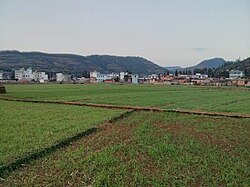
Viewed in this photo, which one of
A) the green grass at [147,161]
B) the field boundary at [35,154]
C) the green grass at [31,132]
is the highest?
the green grass at [31,132]

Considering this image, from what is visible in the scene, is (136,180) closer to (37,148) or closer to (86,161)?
(86,161)

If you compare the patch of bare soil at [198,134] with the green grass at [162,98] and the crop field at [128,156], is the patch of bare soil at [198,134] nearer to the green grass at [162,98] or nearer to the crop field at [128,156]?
the crop field at [128,156]

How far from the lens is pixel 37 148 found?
1050cm

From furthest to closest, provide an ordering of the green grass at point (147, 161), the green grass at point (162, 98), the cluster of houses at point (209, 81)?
the cluster of houses at point (209, 81), the green grass at point (162, 98), the green grass at point (147, 161)

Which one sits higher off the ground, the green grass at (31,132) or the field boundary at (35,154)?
the green grass at (31,132)

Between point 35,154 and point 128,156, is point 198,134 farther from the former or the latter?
point 35,154

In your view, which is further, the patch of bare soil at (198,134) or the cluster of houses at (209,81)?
the cluster of houses at (209,81)

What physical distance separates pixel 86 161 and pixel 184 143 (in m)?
3.98

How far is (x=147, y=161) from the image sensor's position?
9.35 metres

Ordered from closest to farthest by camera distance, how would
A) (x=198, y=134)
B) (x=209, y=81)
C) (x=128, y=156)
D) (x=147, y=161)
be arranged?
(x=147, y=161) < (x=128, y=156) < (x=198, y=134) < (x=209, y=81)

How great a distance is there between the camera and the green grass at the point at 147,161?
8.02 meters

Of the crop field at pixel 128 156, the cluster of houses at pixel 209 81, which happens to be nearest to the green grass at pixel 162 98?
the crop field at pixel 128 156

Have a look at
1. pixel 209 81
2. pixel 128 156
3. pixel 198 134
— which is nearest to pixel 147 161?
pixel 128 156

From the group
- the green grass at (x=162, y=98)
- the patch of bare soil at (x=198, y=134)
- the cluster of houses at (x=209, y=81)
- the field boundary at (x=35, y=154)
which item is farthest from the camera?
the cluster of houses at (x=209, y=81)
